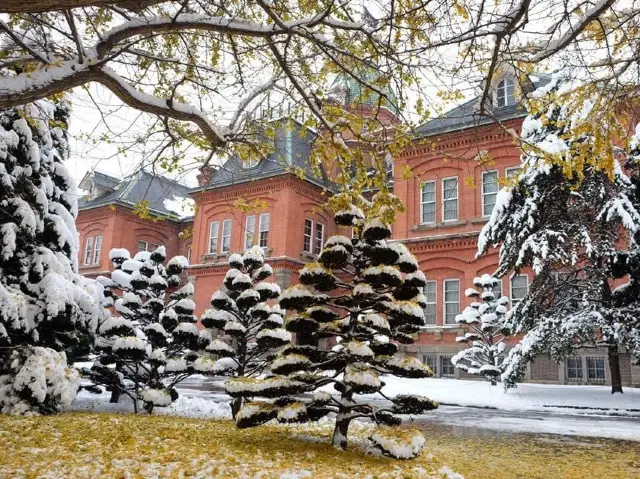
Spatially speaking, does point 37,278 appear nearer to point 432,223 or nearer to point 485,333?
point 485,333

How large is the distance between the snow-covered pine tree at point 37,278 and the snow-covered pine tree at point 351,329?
356cm

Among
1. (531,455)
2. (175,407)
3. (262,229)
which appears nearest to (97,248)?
(262,229)

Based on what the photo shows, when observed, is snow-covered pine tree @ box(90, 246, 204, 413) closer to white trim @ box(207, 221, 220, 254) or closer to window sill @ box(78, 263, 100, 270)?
white trim @ box(207, 221, 220, 254)

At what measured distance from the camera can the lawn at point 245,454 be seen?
5070 mm

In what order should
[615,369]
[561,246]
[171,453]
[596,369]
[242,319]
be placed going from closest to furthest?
[171,453], [242,319], [561,246], [615,369], [596,369]

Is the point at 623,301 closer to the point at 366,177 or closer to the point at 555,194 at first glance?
the point at 555,194

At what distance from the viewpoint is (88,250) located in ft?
119

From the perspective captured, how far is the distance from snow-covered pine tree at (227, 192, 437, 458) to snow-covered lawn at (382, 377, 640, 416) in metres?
8.48

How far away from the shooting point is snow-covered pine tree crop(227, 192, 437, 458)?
6.48 metres

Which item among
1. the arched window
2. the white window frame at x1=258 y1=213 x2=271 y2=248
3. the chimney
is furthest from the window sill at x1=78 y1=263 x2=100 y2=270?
the arched window

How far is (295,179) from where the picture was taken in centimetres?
2748

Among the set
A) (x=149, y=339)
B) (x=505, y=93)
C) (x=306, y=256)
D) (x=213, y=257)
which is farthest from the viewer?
(x=213, y=257)

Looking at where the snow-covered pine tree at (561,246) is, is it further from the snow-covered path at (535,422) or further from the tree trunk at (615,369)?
the snow-covered path at (535,422)

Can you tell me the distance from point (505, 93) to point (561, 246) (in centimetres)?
1219
